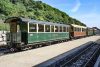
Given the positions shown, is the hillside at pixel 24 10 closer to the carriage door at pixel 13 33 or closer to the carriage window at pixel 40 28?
the carriage window at pixel 40 28

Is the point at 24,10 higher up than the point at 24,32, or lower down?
higher up

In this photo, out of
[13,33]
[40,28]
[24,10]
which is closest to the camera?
[13,33]

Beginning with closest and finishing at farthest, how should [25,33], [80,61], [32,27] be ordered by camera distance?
1. [80,61]
2. [25,33]
3. [32,27]

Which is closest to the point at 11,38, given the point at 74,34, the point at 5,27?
the point at 5,27

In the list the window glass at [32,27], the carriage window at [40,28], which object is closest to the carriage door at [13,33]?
the window glass at [32,27]

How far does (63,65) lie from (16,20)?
346 inches

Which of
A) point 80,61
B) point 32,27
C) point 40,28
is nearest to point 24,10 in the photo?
point 40,28

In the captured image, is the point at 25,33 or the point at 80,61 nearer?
the point at 80,61

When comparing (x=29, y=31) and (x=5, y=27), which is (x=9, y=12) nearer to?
(x=5, y=27)

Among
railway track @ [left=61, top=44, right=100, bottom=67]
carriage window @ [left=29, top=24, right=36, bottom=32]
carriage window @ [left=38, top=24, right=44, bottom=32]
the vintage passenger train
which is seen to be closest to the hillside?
carriage window @ [left=38, top=24, right=44, bottom=32]

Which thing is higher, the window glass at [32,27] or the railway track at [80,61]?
the window glass at [32,27]

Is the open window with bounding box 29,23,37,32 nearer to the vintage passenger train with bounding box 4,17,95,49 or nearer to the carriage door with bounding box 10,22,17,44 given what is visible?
the vintage passenger train with bounding box 4,17,95,49

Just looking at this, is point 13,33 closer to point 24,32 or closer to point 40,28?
point 24,32

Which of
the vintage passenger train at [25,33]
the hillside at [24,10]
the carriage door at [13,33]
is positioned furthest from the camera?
the hillside at [24,10]
